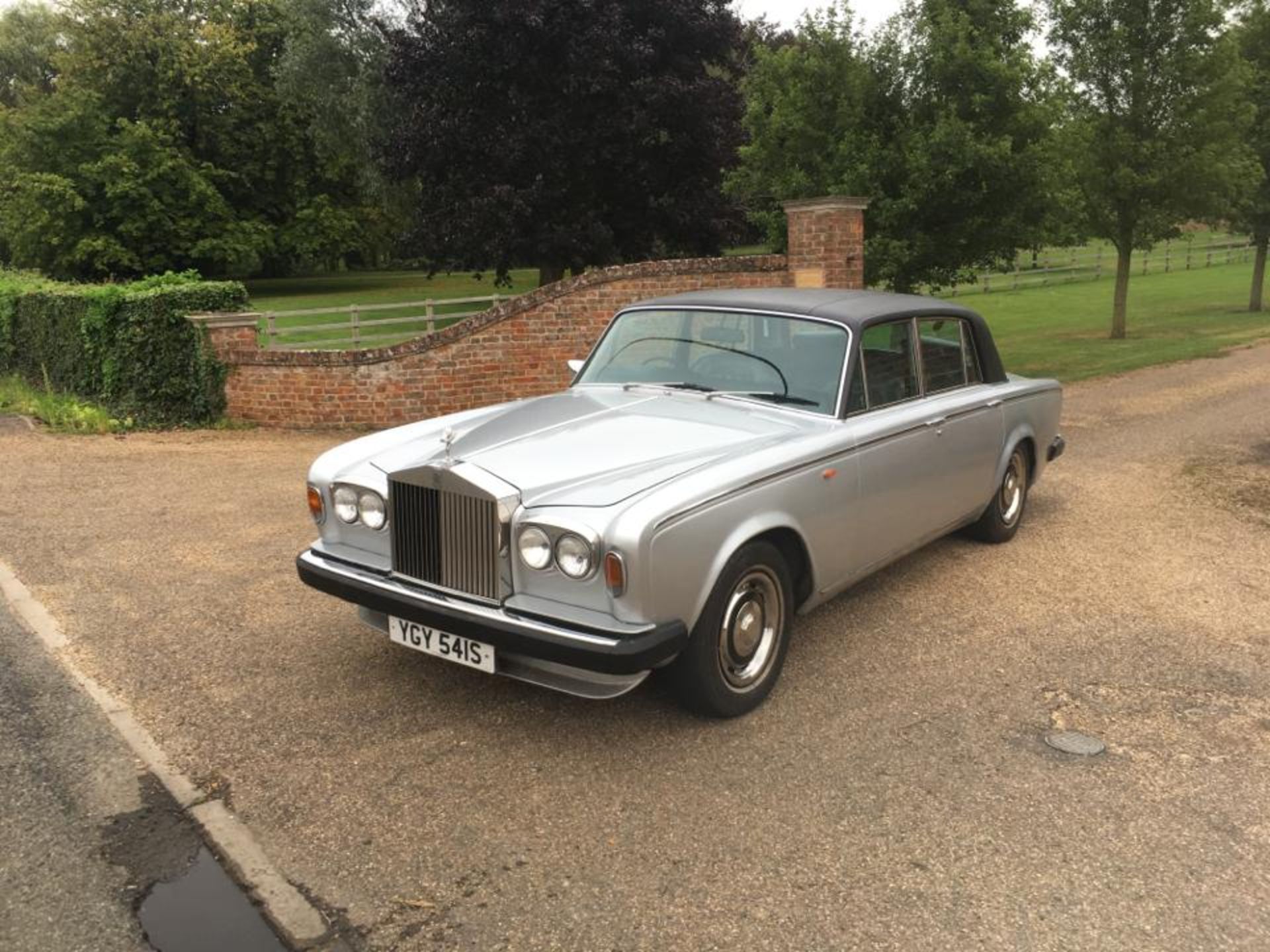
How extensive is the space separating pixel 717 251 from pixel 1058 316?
818 cm

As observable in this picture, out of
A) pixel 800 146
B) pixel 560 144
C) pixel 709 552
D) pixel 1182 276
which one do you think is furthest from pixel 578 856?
pixel 1182 276

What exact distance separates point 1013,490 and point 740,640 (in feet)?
10.6

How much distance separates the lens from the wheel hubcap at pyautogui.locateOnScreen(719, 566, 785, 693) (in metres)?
3.84

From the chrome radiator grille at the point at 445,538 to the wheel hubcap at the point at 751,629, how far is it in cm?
92

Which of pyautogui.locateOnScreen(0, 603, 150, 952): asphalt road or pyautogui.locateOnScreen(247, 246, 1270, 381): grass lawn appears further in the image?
pyautogui.locateOnScreen(247, 246, 1270, 381): grass lawn

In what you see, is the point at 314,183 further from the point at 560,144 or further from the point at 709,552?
the point at 709,552

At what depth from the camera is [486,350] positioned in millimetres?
11094

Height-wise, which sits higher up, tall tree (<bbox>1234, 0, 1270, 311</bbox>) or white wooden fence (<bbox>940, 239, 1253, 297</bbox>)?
tall tree (<bbox>1234, 0, 1270, 311</bbox>)

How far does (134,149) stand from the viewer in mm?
37531

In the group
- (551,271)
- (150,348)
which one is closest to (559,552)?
(150,348)

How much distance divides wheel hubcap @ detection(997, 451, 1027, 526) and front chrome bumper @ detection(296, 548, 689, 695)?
349cm

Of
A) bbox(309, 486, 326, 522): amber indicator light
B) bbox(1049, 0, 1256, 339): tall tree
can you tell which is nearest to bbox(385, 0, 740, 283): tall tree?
bbox(1049, 0, 1256, 339): tall tree

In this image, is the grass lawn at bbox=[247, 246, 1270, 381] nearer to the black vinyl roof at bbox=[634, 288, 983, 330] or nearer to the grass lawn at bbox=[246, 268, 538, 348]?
the grass lawn at bbox=[246, 268, 538, 348]

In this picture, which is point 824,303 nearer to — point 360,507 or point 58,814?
point 360,507
